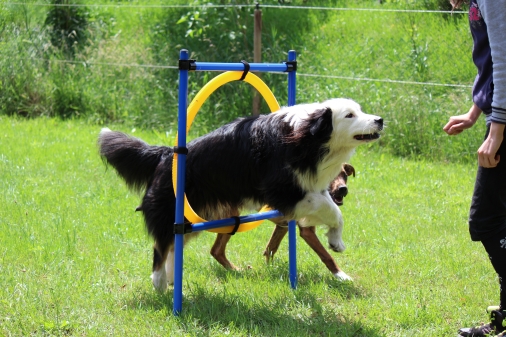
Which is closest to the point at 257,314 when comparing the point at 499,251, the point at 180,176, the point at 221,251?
the point at 180,176

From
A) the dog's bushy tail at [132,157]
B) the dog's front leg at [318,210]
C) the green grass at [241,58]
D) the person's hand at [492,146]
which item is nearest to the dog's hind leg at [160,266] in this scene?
the dog's bushy tail at [132,157]

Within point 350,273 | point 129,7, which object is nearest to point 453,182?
point 350,273

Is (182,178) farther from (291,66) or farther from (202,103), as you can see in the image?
(291,66)

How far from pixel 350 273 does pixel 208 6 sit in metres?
6.35

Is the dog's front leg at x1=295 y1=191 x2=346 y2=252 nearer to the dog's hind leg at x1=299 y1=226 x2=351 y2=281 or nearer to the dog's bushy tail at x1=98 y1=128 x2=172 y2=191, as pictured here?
the dog's hind leg at x1=299 y1=226 x2=351 y2=281

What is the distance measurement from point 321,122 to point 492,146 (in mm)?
1272

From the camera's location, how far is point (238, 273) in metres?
4.90

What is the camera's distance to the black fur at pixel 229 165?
4121mm

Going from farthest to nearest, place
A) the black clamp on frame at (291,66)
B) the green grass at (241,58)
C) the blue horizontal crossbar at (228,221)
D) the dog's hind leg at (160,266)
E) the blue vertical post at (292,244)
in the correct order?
the green grass at (241,58), the blue vertical post at (292,244), the black clamp on frame at (291,66), the dog's hind leg at (160,266), the blue horizontal crossbar at (228,221)

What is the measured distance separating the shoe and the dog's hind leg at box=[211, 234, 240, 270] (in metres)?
1.92

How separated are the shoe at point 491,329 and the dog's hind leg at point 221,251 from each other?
1.92 meters

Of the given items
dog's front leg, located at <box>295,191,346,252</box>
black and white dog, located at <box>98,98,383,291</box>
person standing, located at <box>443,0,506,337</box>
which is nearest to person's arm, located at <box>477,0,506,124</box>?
person standing, located at <box>443,0,506,337</box>

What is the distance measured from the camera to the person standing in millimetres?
2898

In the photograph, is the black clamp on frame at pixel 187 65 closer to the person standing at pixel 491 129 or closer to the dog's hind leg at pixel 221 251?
the person standing at pixel 491 129
